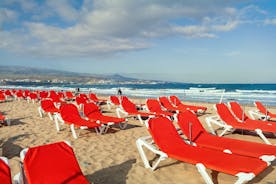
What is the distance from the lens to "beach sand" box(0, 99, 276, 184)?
401cm

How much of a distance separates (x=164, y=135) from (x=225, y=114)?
3188mm

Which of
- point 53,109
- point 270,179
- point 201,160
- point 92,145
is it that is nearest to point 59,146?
point 201,160

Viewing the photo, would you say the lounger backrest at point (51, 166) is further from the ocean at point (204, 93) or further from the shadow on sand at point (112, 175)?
the ocean at point (204, 93)

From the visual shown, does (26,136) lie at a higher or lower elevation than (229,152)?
lower

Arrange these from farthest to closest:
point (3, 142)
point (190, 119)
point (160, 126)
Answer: point (3, 142) → point (190, 119) → point (160, 126)

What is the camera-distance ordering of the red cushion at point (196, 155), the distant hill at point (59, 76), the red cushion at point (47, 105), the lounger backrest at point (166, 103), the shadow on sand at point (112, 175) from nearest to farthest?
1. the red cushion at point (196, 155)
2. the shadow on sand at point (112, 175)
3. the red cushion at point (47, 105)
4. the lounger backrest at point (166, 103)
5. the distant hill at point (59, 76)

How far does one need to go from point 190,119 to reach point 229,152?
1435 millimetres

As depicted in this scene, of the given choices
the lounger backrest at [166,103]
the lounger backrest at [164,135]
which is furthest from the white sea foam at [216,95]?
the lounger backrest at [164,135]

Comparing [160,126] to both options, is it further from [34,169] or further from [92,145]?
[34,169]

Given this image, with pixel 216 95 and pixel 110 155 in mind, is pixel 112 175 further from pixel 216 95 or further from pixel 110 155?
pixel 216 95

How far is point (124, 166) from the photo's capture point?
14.8 ft

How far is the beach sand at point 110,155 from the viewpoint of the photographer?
401cm

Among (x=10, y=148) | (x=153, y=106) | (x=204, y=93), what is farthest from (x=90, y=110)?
(x=204, y=93)

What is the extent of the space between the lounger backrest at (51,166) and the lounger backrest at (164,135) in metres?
1.56
